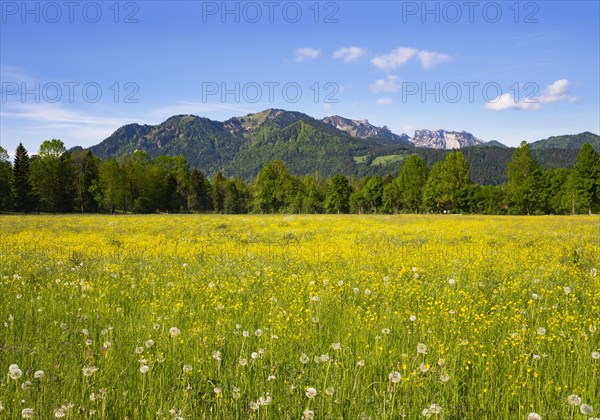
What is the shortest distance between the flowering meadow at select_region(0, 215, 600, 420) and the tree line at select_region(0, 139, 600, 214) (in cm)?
7085

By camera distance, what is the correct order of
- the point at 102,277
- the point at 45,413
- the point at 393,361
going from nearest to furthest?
the point at 45,413 < the point at 393,361 < the point at 102,277

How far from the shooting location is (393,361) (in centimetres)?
451

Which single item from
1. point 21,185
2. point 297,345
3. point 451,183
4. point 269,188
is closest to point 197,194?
point 269,188

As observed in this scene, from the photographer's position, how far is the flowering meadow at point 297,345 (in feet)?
11.4

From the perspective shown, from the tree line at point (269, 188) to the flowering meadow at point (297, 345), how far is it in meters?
70.9

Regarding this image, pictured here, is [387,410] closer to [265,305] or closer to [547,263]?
[265,305]

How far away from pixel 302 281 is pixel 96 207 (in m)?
84.1

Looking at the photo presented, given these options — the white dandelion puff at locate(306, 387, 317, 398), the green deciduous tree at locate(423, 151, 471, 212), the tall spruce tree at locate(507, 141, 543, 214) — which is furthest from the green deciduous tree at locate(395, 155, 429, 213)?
the white dandelion puff at locate(306, 387, 317, 398)

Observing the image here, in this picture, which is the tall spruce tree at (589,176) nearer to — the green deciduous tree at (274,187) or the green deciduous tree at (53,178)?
the green deciduous tree at (274,187)

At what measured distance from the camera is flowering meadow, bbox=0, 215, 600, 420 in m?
3.47

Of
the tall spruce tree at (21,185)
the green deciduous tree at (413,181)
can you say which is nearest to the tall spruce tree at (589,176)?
the green deciduous tree at (413,181)

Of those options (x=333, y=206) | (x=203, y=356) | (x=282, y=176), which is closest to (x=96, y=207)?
(x=282, y=176)

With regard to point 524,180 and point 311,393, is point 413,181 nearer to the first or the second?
point 524,180

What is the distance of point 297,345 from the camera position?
4.82m
